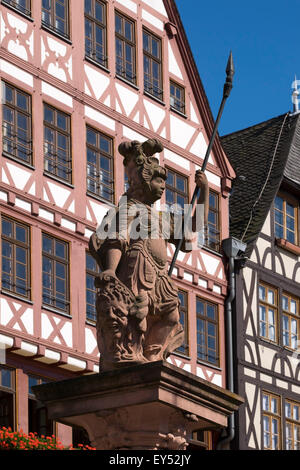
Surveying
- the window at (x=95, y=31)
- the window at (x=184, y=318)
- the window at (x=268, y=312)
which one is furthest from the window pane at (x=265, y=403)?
the window at (x=95, y=31)

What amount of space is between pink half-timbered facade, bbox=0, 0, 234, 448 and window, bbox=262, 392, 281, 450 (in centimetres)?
166

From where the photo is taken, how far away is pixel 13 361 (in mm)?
25203

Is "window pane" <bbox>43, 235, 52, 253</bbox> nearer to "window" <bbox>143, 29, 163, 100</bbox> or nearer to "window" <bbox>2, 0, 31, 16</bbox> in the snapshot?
"window" <bbox>2, 0, 31, 16</bbox>

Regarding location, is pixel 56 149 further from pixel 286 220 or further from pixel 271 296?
pixel 286 220

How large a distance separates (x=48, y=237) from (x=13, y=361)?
2.62 metres

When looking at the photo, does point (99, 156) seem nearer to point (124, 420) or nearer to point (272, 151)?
point (272, 151)

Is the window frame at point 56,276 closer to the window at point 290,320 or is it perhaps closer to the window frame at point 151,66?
the window frame at point 151,66

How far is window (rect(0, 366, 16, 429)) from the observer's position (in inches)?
983

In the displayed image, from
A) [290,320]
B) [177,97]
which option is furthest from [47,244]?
[290,320]

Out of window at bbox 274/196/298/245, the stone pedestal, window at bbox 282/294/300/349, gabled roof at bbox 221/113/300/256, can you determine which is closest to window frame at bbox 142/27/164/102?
gabled roof at bbox 221/113/300/256

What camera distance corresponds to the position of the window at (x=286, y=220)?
1346 inches

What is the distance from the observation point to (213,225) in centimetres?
3231

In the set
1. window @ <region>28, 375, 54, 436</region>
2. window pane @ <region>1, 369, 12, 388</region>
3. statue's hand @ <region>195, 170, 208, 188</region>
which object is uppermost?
window pane @ <region>1, 369, 12, 388</region>

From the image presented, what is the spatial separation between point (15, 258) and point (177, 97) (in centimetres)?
765
